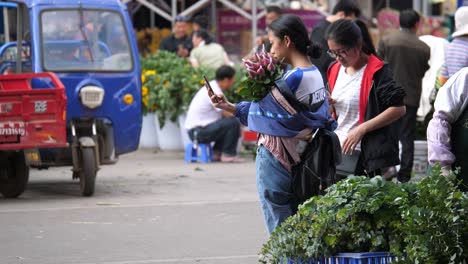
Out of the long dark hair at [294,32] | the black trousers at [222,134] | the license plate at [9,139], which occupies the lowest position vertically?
the black trousers at [222,134]

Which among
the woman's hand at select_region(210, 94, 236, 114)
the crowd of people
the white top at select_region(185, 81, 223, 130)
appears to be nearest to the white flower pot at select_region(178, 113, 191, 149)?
the white top at select_region(185, 81, 223, 130)

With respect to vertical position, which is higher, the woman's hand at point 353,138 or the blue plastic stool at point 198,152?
the woman's hand at point 353,138

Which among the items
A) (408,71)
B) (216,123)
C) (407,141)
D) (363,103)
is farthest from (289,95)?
(216,123)

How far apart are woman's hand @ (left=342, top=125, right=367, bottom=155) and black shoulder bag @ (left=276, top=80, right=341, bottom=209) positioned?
70 centimetres

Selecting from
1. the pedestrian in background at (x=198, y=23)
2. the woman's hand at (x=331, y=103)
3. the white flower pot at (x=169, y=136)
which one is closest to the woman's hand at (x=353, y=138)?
the woman's hand at (x=331, y=103)

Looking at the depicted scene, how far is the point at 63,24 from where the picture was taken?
1265 centimetres

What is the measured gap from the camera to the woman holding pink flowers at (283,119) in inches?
250

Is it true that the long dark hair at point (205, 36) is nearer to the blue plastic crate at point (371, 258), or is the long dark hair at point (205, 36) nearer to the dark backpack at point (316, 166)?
the dark backpack at point (316, 166)

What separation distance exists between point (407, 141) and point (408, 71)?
775 millimetres

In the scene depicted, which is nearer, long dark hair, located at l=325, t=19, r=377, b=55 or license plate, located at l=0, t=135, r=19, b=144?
long dark hair, located at l=325, t=19, r=377, b=55

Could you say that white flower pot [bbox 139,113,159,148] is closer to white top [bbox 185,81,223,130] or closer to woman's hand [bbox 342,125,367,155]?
white top [bbox 185,81,223,130]

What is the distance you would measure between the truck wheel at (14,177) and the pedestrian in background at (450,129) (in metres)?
6.80

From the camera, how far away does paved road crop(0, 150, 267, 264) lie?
8.55 meters

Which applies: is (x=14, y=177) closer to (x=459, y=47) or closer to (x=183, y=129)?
(x=459, y=47)
